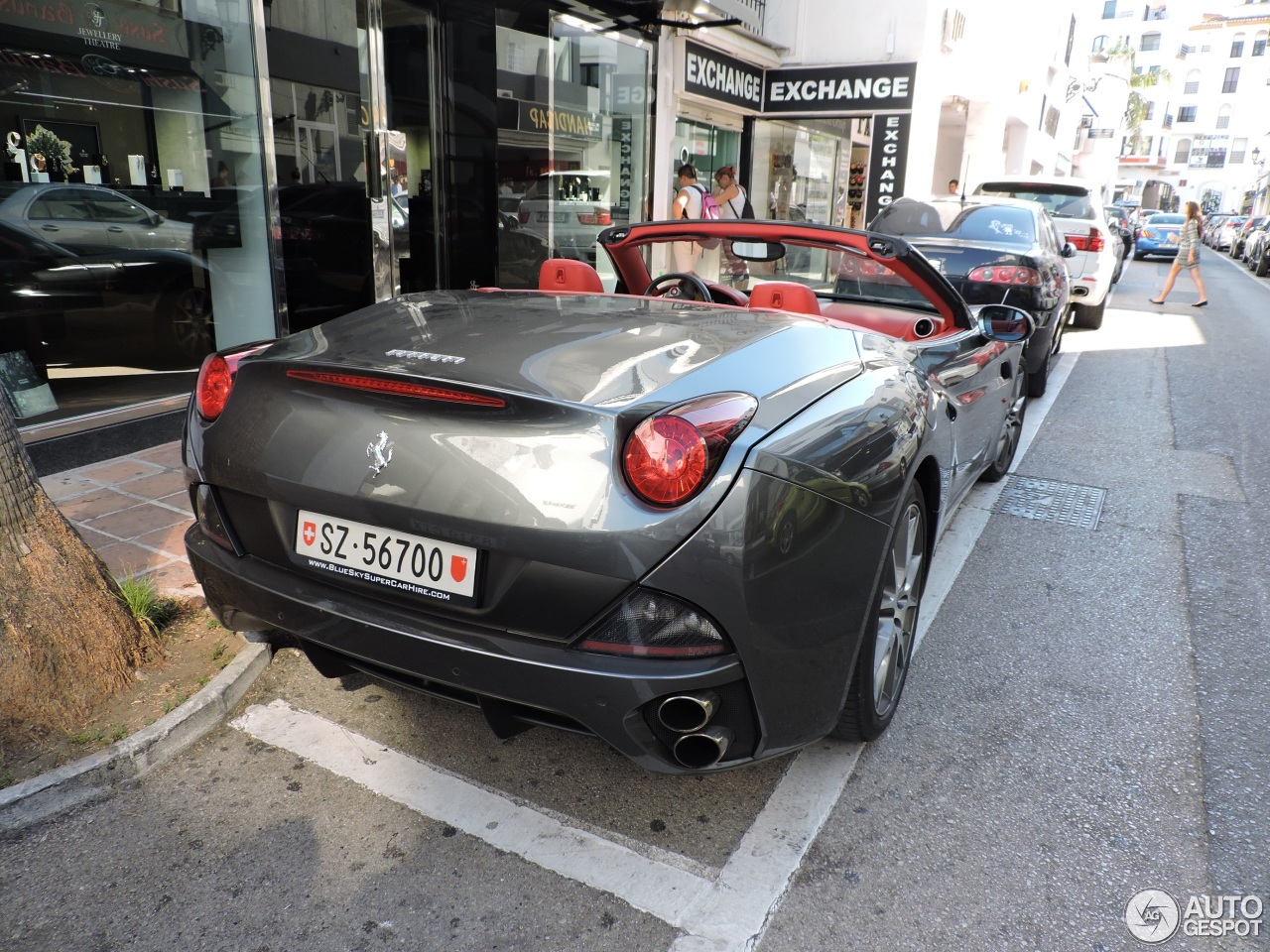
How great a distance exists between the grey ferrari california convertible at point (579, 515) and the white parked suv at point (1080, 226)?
9.99 meters

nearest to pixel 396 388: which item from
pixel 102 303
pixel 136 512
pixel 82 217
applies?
pixel 136 512

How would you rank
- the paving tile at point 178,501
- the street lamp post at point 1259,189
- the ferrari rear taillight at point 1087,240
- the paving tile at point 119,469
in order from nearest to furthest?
the paving tile at point 178,501, the paving tile at point 119,469, the ferrari rear taillight at point 1087,240, the street lamp post at point 1259,189

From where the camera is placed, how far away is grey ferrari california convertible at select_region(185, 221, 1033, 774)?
1946 mm

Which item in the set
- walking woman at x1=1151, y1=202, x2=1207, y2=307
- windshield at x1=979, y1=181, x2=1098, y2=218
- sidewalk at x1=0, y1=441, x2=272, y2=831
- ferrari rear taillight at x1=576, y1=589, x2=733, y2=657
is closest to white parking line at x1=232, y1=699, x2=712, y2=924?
sidewalk at x1=0, y1=441, x2=272, y2=831

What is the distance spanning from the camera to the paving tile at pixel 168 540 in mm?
3900

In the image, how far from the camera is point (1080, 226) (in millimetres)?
11359

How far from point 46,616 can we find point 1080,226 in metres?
11.6

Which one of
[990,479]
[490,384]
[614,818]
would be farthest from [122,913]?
[990,479]

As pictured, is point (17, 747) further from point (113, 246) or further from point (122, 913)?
point (113, 246)

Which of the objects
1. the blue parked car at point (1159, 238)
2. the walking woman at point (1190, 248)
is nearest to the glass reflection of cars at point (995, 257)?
the walking woman at point (1190, 248)

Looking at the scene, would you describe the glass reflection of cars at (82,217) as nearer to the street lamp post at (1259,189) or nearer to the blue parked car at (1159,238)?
the blue parked car at (1159,238)

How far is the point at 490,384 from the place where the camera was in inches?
82.2

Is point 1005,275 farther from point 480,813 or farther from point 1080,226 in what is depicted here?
point 480,813

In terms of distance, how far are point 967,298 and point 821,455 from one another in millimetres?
5631
